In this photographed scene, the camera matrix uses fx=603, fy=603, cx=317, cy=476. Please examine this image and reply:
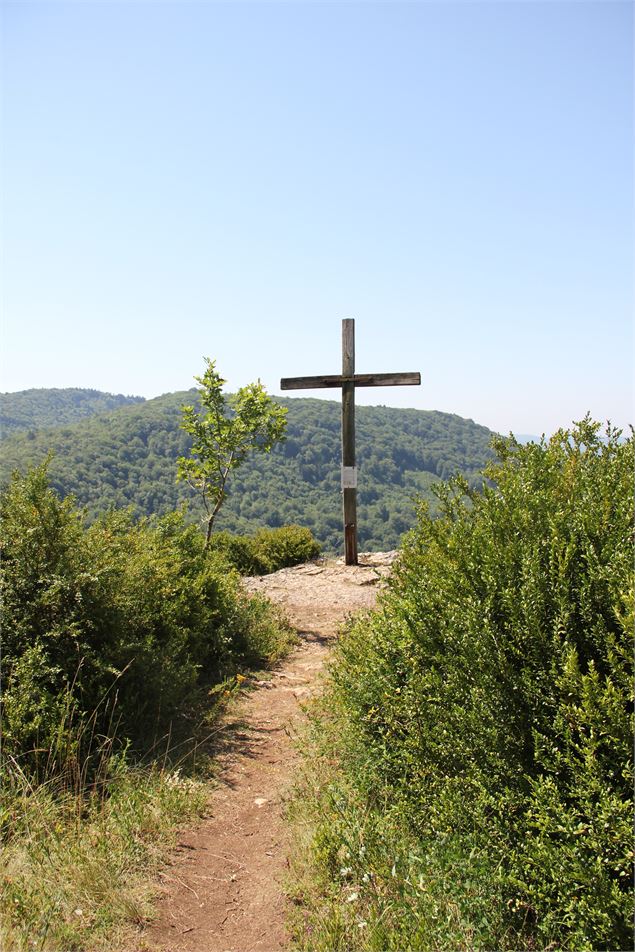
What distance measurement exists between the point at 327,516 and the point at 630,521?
2842 inches

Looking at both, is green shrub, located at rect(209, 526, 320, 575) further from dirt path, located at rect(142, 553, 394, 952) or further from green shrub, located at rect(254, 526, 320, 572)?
dirt path, located at rect(142, 553, 394, 952)

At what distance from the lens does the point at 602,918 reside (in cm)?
205

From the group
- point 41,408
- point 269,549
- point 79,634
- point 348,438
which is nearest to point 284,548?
point 269,549

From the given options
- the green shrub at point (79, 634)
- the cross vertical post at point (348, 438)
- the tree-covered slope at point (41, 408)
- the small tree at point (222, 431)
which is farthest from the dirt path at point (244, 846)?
the tree-covered slope at point (41, 408)

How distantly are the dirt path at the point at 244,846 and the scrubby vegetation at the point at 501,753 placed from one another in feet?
0.75

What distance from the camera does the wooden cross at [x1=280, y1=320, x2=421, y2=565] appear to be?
11891 mm

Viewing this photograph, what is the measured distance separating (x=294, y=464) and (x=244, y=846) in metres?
91.8

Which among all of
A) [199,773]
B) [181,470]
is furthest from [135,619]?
[181,470]

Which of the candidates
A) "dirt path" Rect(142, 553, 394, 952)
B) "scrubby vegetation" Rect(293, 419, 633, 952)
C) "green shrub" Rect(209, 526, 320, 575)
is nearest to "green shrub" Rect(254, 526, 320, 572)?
"green shrub" Rect(209, 526, 320, 575)

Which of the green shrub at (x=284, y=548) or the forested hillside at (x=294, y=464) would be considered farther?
the forested hillside at (x=294, y=464)

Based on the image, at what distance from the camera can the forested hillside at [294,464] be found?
67062 millimetres

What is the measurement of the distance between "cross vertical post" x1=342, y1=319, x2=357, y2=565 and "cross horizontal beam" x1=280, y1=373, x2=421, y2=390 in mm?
110

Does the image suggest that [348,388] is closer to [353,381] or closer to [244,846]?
[353,381]

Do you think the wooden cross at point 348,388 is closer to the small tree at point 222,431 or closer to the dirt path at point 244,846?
the small tree at point 222,431
